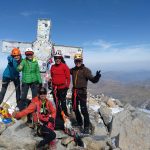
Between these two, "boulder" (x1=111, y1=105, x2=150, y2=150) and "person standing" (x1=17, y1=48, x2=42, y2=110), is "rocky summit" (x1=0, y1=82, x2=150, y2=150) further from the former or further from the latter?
"person standing" (x1=17, y1=48, x2=42, y2=110)

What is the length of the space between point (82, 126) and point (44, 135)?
2829 mm

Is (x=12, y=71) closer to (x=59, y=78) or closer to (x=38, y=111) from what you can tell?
(x=59, y=78)

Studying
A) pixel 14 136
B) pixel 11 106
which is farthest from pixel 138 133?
pixel 11 106

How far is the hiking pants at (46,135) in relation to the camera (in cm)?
1068

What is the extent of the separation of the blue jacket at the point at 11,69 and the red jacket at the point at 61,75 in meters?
2.03

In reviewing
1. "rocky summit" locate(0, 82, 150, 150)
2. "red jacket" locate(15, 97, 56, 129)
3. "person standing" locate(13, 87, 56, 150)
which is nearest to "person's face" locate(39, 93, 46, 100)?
"person standing" locate(13, 87, 56, 150)

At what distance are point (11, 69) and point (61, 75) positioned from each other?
2.72 meters

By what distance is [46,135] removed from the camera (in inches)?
428

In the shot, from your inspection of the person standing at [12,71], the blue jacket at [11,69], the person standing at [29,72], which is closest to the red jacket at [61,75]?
the person standing at [29,72]

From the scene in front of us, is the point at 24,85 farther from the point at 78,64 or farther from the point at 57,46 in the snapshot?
the point at 57,46

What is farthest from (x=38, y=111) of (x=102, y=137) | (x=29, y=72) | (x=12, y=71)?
(x=12, y=71)

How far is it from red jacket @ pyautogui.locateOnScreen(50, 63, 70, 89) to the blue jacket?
2.03 m

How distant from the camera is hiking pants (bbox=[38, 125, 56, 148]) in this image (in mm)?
10679

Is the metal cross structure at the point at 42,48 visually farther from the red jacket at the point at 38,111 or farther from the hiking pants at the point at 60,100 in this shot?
the red jacket at the point at 38,111
